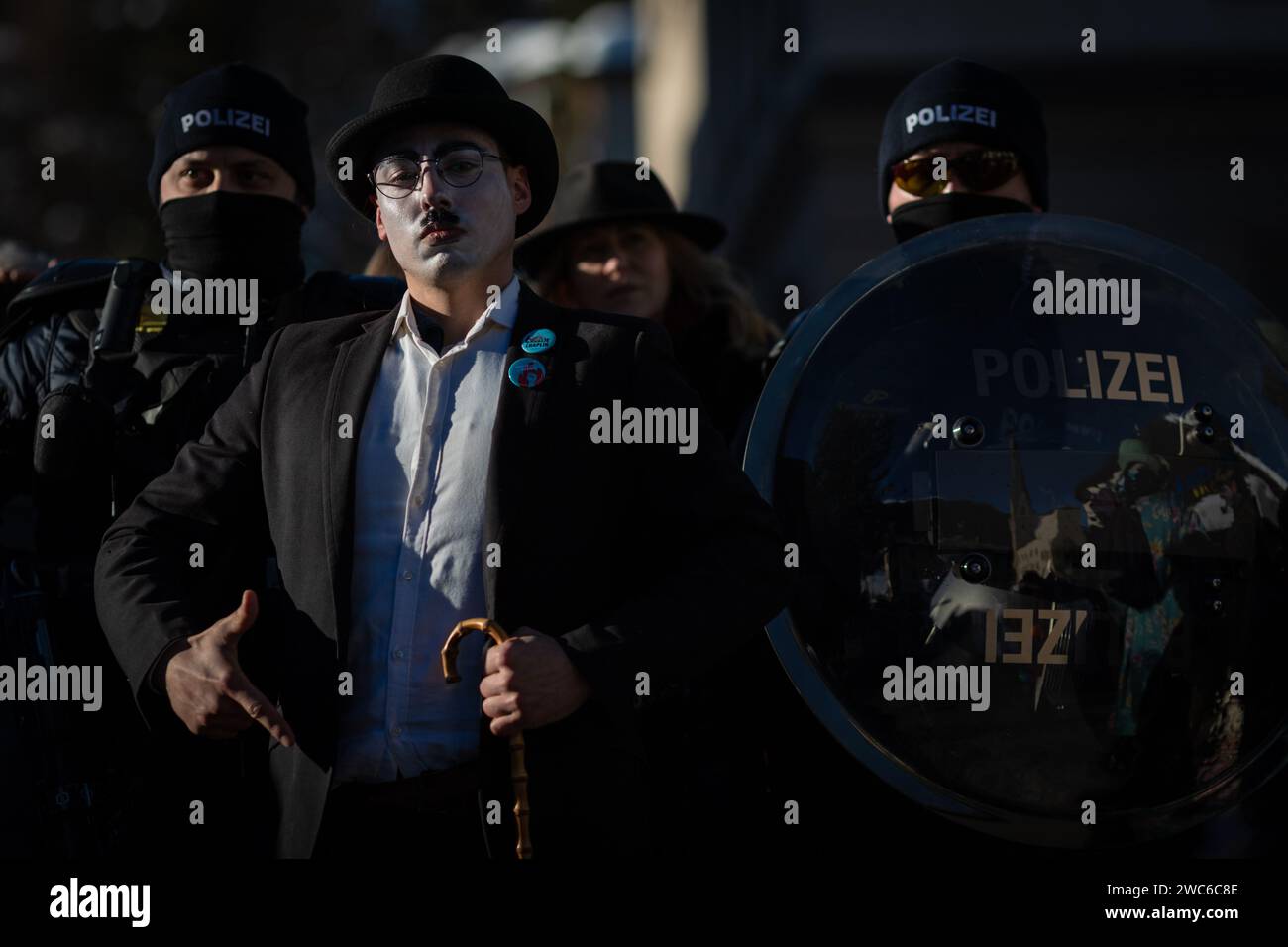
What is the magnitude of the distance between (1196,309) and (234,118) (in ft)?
7.42

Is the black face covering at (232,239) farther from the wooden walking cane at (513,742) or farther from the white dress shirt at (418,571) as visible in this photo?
the wooden walking cane at (513,742)

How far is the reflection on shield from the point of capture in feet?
10.8

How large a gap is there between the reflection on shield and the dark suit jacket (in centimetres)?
34

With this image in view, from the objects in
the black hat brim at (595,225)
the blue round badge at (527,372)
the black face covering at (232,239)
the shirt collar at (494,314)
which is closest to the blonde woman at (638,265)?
the black hat brim at (595,225)

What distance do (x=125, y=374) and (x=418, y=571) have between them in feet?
4.00

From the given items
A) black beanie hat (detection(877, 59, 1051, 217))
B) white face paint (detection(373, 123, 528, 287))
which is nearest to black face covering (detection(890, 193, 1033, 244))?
black beanie hat (detection(877, 59, 1051, 217))

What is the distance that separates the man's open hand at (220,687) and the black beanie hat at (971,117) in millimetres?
2173

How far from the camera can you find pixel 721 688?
4129mm

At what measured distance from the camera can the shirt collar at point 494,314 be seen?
3270 millimetres

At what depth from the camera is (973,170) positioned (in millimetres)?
4363

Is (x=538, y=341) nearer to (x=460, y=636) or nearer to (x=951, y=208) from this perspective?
(x=460, y=636)

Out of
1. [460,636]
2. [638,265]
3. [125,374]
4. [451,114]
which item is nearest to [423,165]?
[451,114]

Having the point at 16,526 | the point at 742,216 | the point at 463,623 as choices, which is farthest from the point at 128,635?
the point at 742,216
